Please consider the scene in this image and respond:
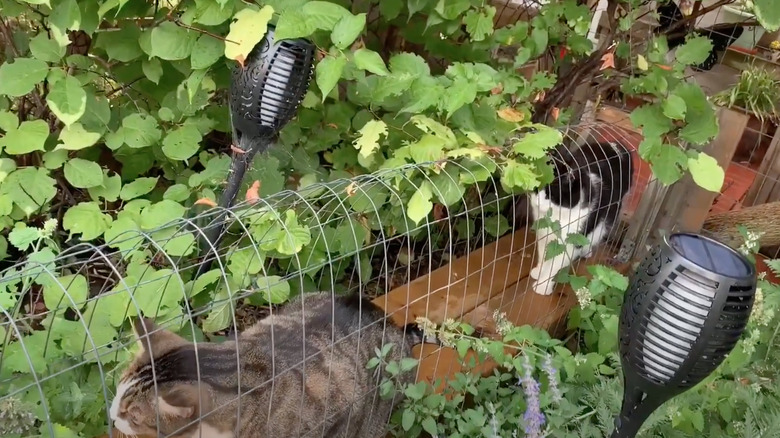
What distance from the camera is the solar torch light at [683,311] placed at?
88cm

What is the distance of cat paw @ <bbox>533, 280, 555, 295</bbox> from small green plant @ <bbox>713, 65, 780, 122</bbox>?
181 centimetres

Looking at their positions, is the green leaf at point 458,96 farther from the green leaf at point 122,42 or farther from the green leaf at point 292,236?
the green leaf at point 122,42

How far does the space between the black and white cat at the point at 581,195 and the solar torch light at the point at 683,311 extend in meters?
1.15

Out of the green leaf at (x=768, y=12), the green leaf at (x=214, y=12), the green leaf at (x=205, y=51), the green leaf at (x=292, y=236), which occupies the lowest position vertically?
the green leaf at (x=292, y=236)

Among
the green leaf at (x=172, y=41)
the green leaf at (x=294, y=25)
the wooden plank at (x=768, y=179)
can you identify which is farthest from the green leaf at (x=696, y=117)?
the wooden plank at (x=768, y=179)

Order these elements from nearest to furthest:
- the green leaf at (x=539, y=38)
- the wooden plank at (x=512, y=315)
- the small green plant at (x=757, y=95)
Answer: the wooden plank at (x=512, y=315) < the green leaf at (x=539, y=38) < the small green plant at (x=757, y=95)

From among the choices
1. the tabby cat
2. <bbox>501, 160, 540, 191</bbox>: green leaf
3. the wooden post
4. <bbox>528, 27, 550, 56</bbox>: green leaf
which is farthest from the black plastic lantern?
the wooden post

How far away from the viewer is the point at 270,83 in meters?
1.37

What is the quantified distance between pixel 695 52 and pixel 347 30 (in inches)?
42.0

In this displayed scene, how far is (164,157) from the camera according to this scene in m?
1.91

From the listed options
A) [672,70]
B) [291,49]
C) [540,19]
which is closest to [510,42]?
Answer: [540,19]

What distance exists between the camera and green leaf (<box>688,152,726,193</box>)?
1644mm

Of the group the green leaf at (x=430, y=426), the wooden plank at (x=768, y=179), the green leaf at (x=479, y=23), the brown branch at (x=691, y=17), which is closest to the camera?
the green leaf at (x=430, y=426)

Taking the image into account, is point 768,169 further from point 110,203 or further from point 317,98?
point 110,203
